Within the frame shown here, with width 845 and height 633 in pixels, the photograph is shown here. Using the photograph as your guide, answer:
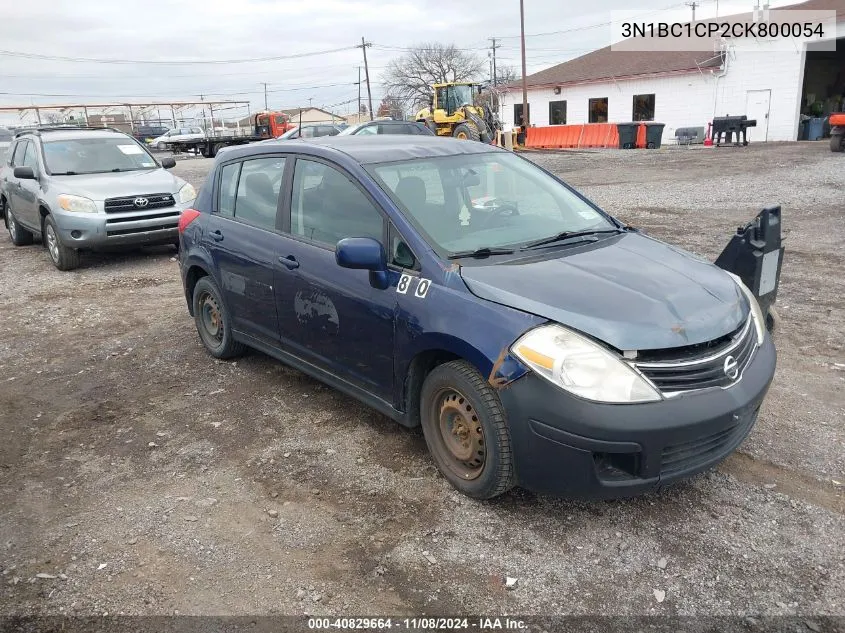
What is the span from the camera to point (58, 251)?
9.12m

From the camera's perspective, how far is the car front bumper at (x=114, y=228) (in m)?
8.70

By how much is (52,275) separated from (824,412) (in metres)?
9.04

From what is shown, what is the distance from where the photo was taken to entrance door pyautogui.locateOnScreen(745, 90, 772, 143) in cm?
3016

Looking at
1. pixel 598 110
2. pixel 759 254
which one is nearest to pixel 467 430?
pixel 759 254

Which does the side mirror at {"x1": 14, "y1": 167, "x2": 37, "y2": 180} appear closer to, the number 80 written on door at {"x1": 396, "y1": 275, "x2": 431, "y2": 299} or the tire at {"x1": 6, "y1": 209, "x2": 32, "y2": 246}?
the tire at {"x1": 6, "y1": 209, "x2": 32, "y2": 246}

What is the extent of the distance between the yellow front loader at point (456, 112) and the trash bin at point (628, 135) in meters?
5.51

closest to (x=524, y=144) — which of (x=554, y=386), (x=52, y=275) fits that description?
(x=52, y=275)

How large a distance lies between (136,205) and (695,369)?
800 cm

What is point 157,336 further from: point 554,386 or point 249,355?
point 554,386

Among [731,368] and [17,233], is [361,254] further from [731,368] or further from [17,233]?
[17,233]

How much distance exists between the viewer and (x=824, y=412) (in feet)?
13.8

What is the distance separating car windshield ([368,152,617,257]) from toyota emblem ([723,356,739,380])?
1.23 m

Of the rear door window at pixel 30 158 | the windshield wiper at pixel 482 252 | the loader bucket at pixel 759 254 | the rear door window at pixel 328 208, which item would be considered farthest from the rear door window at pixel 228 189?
the rear door window at pixel 30 158

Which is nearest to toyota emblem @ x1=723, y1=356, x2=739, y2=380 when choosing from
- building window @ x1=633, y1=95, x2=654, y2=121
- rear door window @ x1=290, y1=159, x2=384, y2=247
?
rear door window @ x1=290, y1=159, x2=384, y2=247
